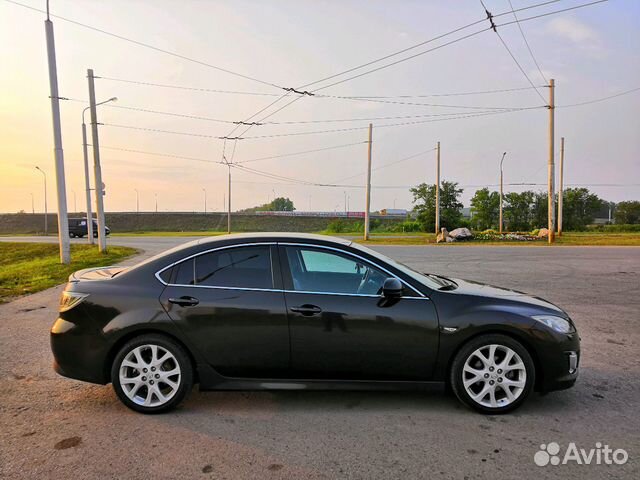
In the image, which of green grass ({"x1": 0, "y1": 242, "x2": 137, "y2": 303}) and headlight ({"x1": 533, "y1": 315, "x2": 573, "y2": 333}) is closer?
headlight ({"x1": 533, "y1": 315, "x2": 573, "y2": 333})

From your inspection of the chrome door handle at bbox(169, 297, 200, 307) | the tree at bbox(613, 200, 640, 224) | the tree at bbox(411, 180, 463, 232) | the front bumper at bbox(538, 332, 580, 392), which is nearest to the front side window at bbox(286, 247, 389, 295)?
the chrome door handle at bbox(169, 297, 200, 307)

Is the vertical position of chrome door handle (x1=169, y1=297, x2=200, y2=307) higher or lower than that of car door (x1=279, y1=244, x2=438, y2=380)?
higher

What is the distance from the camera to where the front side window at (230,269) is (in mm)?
3998

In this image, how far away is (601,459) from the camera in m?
3.11

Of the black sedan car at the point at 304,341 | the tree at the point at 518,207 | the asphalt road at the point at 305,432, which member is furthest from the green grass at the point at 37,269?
the tree at the point at 518,207

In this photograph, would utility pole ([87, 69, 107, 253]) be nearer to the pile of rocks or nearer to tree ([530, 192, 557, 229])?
the pile of rocks

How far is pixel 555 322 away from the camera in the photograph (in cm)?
394

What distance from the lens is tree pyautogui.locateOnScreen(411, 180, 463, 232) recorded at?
59.5 meters

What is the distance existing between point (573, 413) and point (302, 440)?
7.37ft

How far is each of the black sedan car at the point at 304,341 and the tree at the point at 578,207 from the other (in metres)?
73.5

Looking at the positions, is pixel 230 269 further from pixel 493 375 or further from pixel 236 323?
pixel 493 375

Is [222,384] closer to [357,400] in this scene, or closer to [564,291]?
[357,400]

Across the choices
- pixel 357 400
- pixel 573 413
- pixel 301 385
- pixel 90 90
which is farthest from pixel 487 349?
pixel 90 90

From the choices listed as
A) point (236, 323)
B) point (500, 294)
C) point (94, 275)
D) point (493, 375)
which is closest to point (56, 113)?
point (94, 275)
